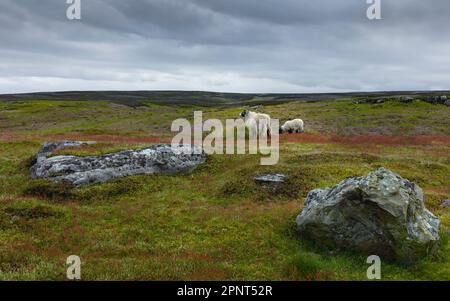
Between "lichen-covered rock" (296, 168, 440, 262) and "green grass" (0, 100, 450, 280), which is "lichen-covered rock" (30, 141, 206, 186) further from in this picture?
"lichen-covered rock" (296, 168, 440, 262)

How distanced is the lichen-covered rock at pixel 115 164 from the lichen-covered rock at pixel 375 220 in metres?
14.3

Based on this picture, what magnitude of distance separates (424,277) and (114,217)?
1455 centimetres

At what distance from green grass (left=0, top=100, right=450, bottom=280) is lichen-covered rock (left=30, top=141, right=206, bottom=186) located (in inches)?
41.9

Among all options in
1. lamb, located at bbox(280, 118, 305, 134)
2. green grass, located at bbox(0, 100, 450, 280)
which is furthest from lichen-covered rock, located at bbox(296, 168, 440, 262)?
lamb, located at bbox(280, 118, 305, 134)

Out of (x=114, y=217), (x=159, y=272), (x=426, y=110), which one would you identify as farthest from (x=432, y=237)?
(x=426, y=110)

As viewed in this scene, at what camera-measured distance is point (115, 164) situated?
1172 inches

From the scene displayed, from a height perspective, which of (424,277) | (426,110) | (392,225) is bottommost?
(424,277)

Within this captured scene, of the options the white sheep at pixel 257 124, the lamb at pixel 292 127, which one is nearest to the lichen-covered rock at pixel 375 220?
the white sheep at pixel 257 124

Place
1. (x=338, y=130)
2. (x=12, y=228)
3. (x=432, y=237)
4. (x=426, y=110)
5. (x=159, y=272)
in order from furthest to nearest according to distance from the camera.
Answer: (x=426, y=110) < (x=338, y=130) < (x=12, y=228) < (x=432, y=237) < (x=159, y=272)

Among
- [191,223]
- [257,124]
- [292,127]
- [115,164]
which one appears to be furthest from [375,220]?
[292,127]

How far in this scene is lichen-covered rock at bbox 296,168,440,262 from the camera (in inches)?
665

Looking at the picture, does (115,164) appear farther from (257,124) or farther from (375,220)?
(257,124)
